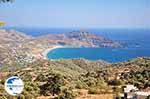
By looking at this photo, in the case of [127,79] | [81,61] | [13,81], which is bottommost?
[81,61]

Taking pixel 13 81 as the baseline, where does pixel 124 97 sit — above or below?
below

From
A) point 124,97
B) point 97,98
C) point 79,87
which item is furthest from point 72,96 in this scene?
point 79,87

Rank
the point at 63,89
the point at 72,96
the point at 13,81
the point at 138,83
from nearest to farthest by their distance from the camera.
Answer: the point at 13,81
the point at 72,96
the point at 63,89
the point at 138,83

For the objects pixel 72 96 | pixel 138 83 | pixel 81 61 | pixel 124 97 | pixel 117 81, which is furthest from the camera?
pixel 81 61

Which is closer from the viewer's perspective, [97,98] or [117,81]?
[97,98]

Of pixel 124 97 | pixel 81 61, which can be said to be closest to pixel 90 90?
pixel 124 97

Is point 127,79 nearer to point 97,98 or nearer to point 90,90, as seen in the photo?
point 90,90

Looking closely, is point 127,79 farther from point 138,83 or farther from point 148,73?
point 138,83
